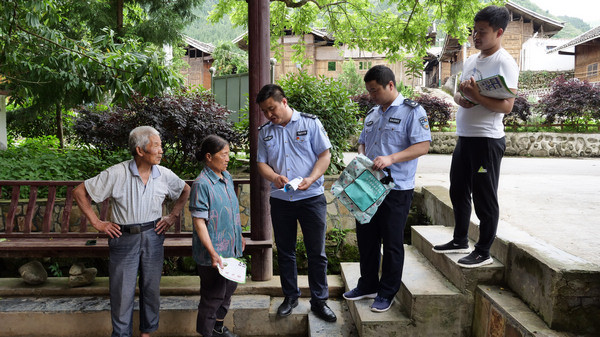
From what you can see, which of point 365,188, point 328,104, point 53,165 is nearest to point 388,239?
point 365,188

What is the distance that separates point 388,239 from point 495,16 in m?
1.59

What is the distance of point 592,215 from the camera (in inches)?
159

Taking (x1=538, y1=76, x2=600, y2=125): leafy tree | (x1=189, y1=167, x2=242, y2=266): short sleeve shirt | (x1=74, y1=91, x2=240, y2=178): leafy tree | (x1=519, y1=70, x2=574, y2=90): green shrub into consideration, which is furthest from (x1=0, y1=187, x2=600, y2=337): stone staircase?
(x1=519, y1=70, x2=574, y2=90): green shrub

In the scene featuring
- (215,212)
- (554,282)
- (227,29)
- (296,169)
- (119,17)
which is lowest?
(554,282)

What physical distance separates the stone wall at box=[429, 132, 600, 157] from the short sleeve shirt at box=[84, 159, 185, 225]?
12380 mm

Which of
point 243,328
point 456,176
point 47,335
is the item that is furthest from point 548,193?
point 47,335

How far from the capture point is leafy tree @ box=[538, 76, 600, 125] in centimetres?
1336

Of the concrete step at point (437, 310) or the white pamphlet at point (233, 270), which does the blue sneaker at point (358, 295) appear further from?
the white pamphlet at point (233, 270)

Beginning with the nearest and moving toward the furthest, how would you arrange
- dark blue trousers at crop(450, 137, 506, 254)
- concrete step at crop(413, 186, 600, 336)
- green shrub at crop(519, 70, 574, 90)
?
1. concrete step at crop(413, 186, 600, 336)
2. dark blue trousers at crop(450, 137, 506, 254)
3. green shrub at crop(519, 70, 574, 90)

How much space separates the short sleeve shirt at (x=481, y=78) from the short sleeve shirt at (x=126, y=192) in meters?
2.27

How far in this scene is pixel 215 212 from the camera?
306 centimetres

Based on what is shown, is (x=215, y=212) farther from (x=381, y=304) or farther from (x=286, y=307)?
(x=381, y=304)

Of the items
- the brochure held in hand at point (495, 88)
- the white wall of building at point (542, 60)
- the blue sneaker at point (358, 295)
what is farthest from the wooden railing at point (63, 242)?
the white wall of building at point (542, 60)

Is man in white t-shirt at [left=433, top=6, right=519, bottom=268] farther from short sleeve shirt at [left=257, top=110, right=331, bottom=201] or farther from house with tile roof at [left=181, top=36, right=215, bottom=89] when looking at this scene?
house with tile roof at [left=181, top=36, right=215, bottom=89]
